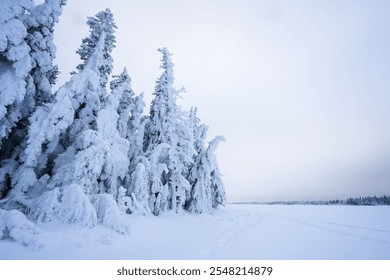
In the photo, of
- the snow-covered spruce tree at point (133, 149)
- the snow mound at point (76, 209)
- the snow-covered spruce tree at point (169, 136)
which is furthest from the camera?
the snow-covered spruce tree at point (169, 136)

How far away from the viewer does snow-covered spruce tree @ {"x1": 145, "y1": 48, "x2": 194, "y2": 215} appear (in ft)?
72.3

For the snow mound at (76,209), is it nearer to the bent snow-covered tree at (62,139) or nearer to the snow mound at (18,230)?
the bent snow-covered tree at (62,139)

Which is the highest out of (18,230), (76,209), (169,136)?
(169,136)

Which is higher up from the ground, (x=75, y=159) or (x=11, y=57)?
(x=11, y=57)

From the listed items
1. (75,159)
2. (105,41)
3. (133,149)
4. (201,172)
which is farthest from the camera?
(201,172)

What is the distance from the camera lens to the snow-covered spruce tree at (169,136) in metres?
22.0

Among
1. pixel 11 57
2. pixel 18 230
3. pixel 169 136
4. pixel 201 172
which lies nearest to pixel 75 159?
pixel 18 230

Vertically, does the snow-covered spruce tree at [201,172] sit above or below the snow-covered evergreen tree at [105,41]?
below

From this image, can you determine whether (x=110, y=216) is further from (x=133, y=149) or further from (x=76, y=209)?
(x=133, y=149)

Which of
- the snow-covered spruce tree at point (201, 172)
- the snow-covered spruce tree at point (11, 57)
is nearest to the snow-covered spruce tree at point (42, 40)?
the snow-covered spruce tree at point (11, 57)

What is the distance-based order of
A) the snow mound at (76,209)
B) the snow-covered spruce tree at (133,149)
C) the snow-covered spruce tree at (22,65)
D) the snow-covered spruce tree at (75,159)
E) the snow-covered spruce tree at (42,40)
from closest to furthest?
the snow mound at (76,209) → the snow-covered spruce tree at (75,159) → the snow-covered spruce tree at (22,65) → the snow-covered spruce tree at (42,40) → the snow-covered spruce tree at (133,149)

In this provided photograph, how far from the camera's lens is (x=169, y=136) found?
2255 centimetres

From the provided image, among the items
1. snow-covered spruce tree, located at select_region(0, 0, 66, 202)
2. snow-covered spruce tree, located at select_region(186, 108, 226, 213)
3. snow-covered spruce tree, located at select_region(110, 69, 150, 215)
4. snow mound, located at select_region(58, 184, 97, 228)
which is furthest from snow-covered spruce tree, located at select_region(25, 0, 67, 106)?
snow-covered spruce tree, located at select_region(186, 108, 226, 213)

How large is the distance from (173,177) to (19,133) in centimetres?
1268
